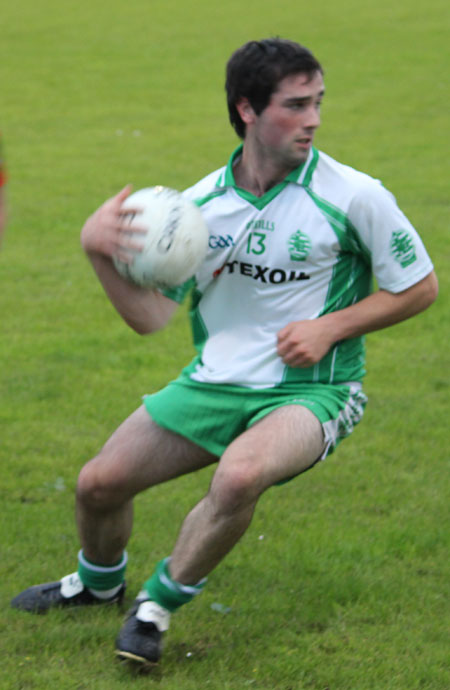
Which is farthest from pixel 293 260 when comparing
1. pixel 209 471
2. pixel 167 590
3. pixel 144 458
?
pixel 209 471

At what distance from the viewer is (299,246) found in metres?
4.29

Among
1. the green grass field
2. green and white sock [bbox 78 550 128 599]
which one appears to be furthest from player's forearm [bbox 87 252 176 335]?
the green grass field

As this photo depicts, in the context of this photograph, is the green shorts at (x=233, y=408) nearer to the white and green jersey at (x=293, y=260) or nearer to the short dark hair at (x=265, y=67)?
the white and green jersey at (x=293, y=260)

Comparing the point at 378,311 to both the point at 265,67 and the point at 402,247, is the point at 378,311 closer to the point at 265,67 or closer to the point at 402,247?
the point at 402,247

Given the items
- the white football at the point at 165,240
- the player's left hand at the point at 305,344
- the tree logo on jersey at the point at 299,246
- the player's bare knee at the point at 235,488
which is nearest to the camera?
the player's bare knee at the point at 235,488

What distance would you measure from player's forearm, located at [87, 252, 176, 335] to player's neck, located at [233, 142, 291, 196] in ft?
1.83

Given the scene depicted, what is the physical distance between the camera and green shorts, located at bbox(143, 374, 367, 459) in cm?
427

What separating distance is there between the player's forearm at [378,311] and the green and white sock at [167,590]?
1062 millimetres

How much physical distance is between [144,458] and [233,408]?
1.30 ft

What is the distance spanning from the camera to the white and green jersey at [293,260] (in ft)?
13.9

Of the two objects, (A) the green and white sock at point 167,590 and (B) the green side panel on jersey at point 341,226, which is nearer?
(A) the green and white sock at point 167,590

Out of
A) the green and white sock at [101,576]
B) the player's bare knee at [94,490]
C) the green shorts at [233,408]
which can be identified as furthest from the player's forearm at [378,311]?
the green and white sock at [101,576]

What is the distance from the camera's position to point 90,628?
14.8 ft

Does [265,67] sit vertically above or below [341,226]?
above
